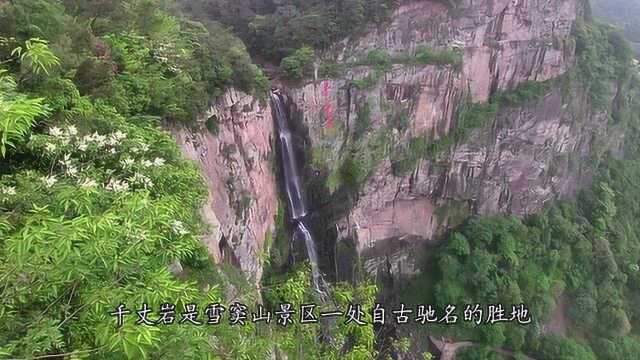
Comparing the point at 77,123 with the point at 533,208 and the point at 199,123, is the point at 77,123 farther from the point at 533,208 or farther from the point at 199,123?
the point at 533,208

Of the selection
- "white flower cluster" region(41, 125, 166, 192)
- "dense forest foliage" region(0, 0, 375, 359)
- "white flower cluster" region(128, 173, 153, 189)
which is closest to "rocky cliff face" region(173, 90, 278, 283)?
"dense forest foliage" region(0, 0, 375, 359)

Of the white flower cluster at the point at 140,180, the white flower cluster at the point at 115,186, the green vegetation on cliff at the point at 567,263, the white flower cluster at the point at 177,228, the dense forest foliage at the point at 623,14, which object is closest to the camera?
the white flower cluster at the point at 177,228

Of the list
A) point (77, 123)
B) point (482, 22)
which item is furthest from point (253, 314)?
point (482, 22)

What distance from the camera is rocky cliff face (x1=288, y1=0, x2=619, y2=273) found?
17203mm

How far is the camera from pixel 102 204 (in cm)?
363

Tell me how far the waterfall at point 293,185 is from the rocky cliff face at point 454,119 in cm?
72

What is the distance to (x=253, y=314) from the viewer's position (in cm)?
488

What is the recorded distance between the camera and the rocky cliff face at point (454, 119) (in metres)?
17.2

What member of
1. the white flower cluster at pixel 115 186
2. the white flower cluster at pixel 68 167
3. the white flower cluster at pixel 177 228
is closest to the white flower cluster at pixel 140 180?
the white flower cluster at pixel 115 186

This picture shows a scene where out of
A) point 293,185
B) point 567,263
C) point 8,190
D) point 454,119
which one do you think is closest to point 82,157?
point 8,190

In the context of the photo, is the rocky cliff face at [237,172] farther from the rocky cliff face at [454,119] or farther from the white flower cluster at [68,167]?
the white flower cluster at [68,167]

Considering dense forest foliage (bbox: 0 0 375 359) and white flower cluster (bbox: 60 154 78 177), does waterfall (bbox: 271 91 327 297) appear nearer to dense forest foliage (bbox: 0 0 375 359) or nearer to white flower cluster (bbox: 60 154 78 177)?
dense forest foliage (bbox: 0 0 375 359)

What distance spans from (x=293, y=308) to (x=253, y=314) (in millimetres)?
441

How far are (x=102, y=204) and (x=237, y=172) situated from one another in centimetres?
869
